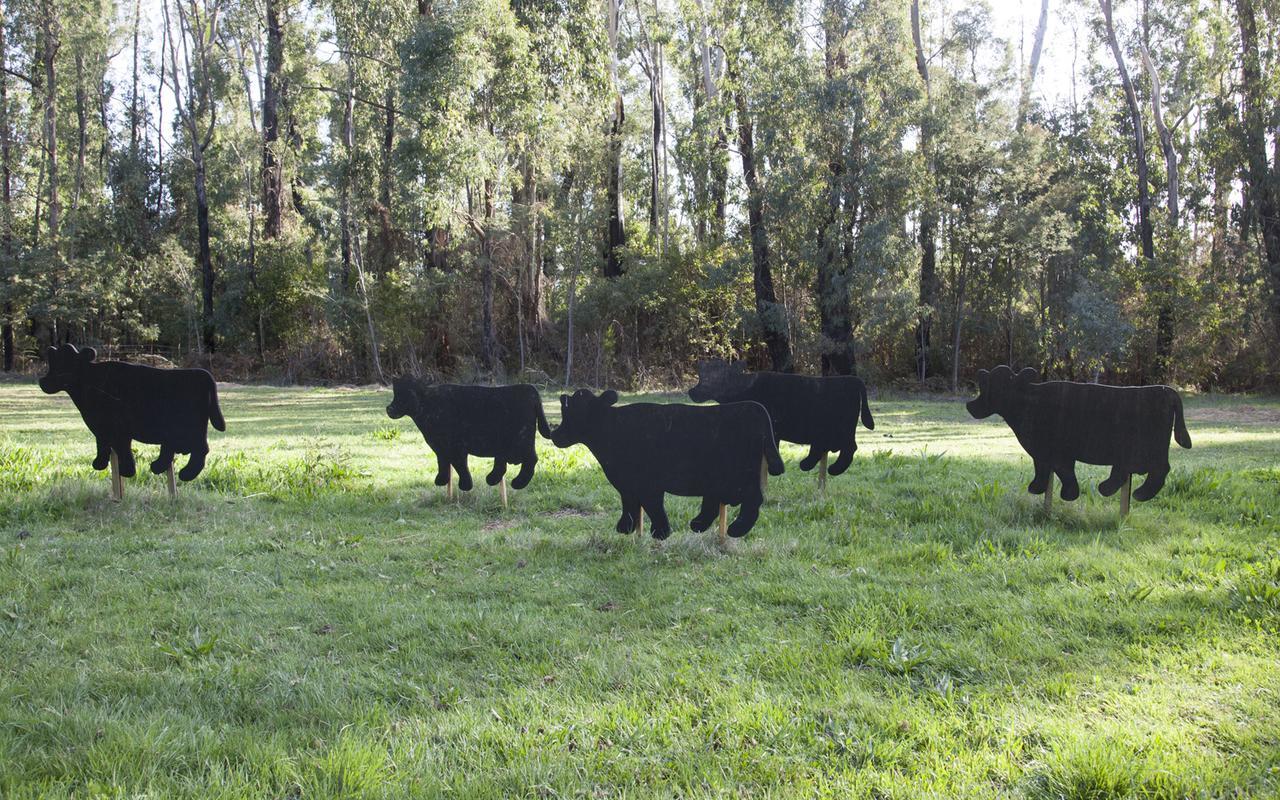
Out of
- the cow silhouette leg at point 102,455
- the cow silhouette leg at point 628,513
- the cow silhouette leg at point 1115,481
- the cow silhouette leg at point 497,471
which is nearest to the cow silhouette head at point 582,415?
the cow silhouette leg at point 628,513

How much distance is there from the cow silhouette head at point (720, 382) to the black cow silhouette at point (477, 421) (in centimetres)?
157

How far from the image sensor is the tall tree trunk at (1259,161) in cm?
2302

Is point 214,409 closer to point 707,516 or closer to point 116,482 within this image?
point 116,482

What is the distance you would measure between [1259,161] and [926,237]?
30.9ft

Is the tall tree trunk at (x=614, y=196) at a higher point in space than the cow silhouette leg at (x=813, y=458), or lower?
higher

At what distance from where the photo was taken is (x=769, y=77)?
22328mm

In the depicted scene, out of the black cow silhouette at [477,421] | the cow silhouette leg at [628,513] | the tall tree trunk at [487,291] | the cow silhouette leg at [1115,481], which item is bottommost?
the cow silhouette leg at [628,513]

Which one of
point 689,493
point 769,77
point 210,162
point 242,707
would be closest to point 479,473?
point 689,493

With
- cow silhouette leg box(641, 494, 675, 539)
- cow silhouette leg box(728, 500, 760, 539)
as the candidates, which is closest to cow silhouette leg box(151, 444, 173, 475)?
cow silhouette leg box(641, 494, 675, 539)

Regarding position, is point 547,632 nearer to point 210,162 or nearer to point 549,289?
point 549,289

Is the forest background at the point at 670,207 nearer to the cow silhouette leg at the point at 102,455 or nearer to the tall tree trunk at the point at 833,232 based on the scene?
the tall tree trunk at the point at 833,232

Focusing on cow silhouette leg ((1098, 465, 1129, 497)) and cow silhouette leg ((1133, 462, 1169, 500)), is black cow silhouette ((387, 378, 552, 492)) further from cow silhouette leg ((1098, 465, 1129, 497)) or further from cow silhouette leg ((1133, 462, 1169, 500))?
cow silhouette leg ((1133, 462, 1169, 500))

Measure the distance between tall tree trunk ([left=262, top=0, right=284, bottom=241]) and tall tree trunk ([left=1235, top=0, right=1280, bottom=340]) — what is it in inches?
1253

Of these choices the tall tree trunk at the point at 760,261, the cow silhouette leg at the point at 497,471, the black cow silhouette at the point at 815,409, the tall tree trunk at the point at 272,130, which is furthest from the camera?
the tall tree trunk at the point at 272,130
